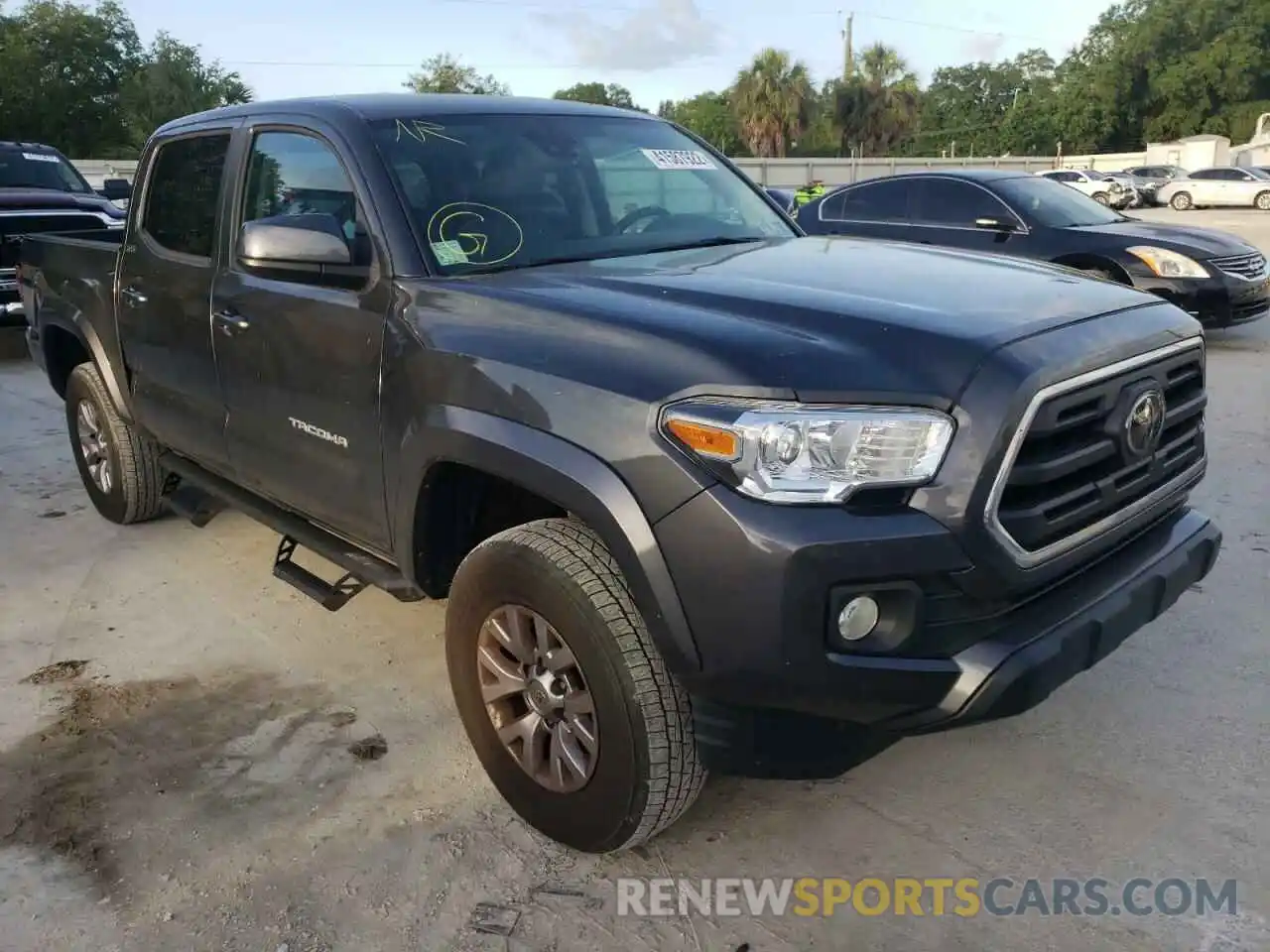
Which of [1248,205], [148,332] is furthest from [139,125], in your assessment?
[148,332]

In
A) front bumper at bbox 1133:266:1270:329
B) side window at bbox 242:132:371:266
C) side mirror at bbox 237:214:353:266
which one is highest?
side window at bbox 242:132:371:266

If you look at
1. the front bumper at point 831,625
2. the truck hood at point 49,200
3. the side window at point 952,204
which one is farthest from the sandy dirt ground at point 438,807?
the truck hood at point 49,200

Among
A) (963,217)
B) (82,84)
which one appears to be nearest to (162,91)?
(82,84)

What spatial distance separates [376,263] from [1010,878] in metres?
2.35

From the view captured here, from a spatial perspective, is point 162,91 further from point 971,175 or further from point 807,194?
point 971,175

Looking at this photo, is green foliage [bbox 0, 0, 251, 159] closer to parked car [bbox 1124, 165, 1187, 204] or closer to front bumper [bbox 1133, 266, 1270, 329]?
parked car [bbox 1124, 165, 1187, 204]

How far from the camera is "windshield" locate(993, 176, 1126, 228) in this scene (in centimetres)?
891

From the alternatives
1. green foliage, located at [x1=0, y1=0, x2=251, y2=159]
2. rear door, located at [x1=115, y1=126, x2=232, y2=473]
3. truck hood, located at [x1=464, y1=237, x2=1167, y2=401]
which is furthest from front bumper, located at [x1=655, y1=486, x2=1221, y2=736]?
green foliage, located at [x1=0, y1=0, x2=251, y2=159]

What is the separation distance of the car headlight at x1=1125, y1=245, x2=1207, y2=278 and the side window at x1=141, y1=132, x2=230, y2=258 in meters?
7.34

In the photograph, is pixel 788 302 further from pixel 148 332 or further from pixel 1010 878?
pixel 148 332

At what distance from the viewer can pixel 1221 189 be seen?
110ft

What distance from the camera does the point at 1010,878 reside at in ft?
8.49

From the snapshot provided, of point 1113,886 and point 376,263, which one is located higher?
point 376,263

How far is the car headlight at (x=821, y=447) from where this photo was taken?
2.15 m
